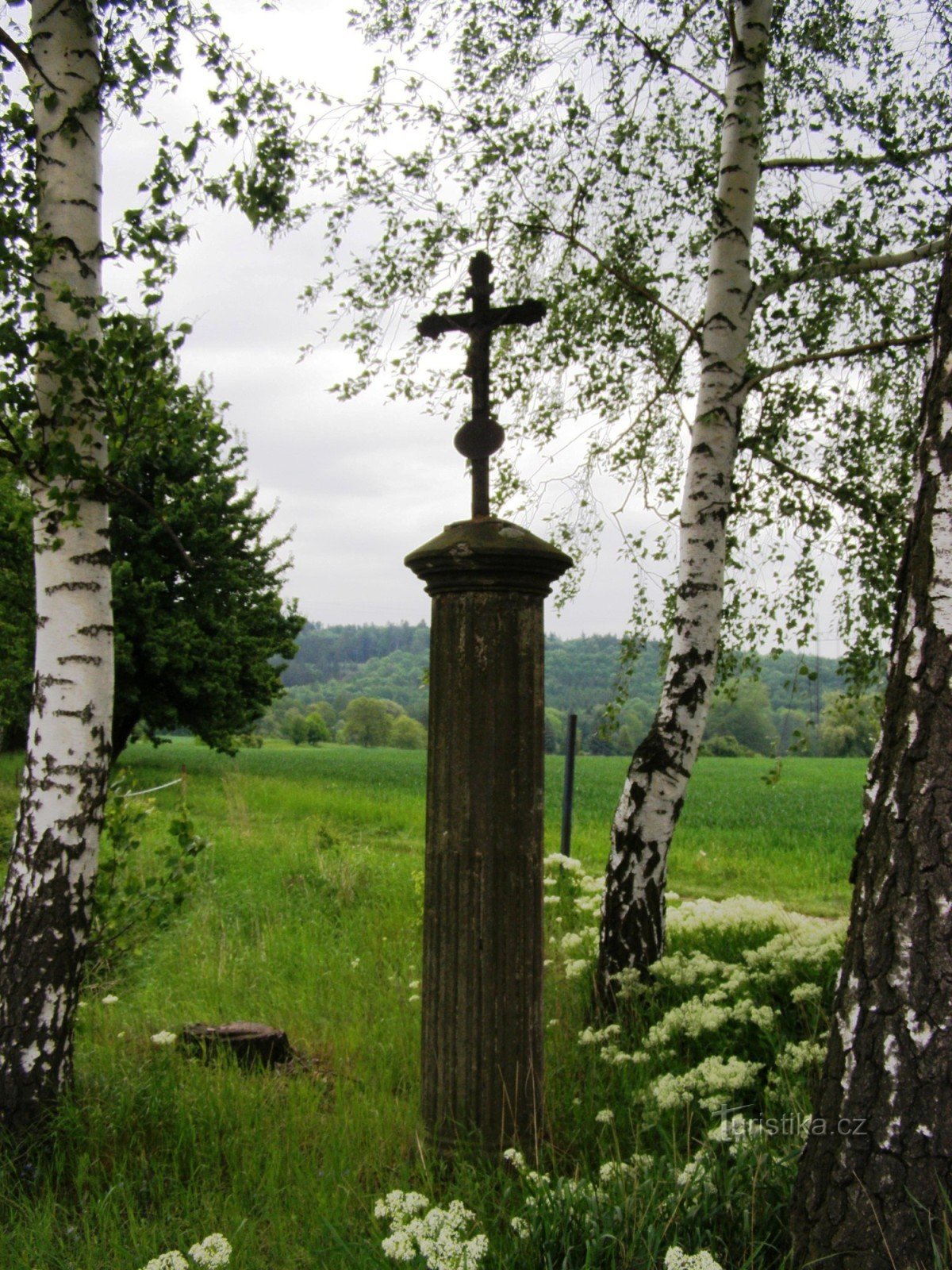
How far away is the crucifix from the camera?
3531 mm

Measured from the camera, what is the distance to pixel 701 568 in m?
4.96

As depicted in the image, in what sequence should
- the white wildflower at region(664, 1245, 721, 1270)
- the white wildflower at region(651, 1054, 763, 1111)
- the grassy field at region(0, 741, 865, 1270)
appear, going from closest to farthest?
1. the white wildflower at region(664, 1245, 721, 1270)
2. the grassy field at region(0, 741, 865, 1270)
3. the white wildflower at region(651, 1054, 763, 1111)

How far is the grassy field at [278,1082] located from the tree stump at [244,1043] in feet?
0.47

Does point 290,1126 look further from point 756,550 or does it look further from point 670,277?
point 670,277

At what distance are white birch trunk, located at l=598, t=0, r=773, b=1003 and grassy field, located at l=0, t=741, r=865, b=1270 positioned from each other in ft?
1.81

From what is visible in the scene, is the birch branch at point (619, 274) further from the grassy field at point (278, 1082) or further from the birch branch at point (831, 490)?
the grassy field at point (278, 1082)

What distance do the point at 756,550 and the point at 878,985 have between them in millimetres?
3996

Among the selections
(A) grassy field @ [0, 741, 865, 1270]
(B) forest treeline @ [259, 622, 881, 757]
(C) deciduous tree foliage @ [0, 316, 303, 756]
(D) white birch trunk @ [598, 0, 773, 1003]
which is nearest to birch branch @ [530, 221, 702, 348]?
(D) white birch trunk @ [598, 0, 773, 1003]

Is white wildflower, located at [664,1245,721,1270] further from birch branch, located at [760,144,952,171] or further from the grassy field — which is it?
birch branch, located at [760,144,952,171]

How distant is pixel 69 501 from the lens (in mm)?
3615

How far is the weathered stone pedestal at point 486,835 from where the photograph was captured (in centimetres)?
332

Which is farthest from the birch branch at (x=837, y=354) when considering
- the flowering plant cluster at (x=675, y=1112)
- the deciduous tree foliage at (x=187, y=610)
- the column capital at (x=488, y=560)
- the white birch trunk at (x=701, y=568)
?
the deciduous tree foliage at (x=187, y=610)

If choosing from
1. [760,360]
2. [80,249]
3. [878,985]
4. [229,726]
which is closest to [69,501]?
[80,249]

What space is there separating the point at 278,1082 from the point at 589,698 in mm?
20486
